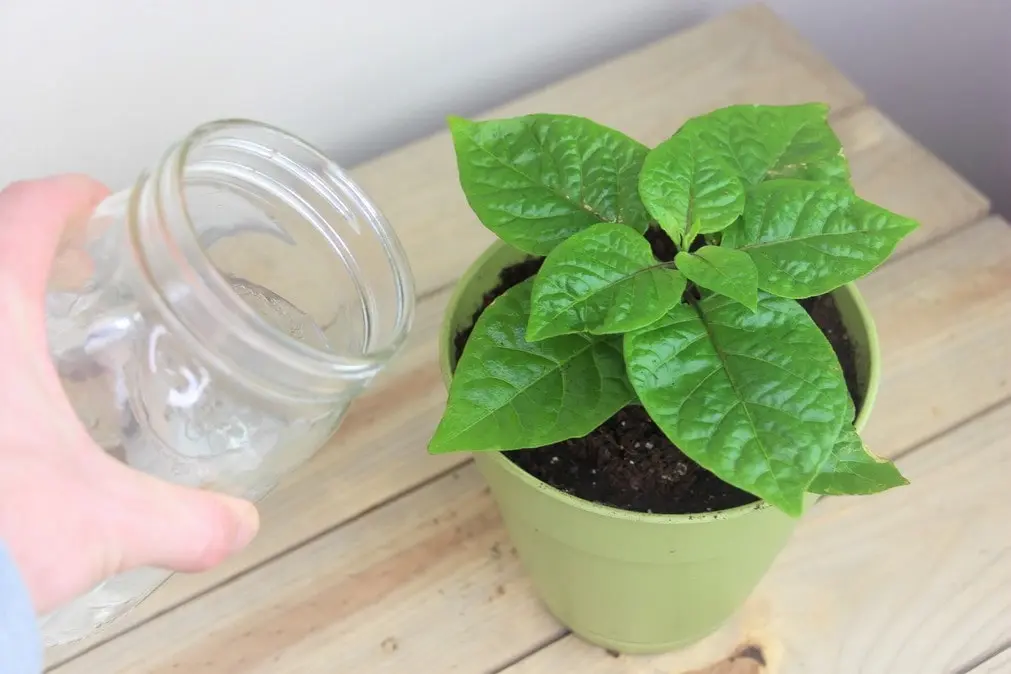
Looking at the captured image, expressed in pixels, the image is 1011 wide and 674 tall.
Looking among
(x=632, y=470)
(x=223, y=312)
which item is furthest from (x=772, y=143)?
(x=223, y=312)

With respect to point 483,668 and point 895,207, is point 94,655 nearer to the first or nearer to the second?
point 483,668

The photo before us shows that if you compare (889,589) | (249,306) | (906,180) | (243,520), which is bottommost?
(889,589)

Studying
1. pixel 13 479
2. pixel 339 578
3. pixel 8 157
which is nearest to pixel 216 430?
pixel 13 479

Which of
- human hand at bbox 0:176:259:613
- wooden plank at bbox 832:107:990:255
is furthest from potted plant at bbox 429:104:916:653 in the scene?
wooden plank at bbox 832:107:990:255

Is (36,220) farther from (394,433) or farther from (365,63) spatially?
(365,63)

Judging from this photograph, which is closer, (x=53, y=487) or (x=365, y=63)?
(x=53, y=487)

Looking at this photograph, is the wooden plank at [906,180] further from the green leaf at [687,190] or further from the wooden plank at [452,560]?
the green leaf at [687,190]

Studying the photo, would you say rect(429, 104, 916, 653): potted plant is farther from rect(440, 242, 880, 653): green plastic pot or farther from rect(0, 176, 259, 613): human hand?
rect(0, 176, 259, 613): human hand
